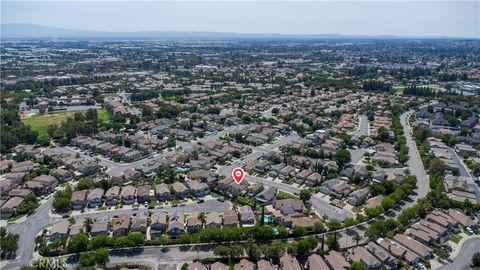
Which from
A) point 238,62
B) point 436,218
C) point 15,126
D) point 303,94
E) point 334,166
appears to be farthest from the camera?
point 238,62

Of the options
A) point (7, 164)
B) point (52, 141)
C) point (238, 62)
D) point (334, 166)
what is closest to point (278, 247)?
point (334, 166)

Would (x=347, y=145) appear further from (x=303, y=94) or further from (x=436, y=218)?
(x=303, y=94)

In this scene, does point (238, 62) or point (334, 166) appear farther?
point (238, 62)

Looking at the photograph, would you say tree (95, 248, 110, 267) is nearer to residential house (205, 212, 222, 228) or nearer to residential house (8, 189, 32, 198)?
residential house (205, 212, 222, 228)

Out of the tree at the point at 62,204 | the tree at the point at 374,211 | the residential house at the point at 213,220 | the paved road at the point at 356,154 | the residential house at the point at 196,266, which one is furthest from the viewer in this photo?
the paved road at the point at 356,154

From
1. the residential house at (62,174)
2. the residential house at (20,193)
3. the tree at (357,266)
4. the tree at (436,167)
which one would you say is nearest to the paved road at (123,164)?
the residential house at (62,174)

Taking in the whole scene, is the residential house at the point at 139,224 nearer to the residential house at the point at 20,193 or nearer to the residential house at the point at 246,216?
the residential house at the point at 246,216

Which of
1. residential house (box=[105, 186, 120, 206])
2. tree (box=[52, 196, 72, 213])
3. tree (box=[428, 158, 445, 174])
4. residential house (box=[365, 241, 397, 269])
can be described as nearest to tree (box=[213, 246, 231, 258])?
residential house (box=[365, 241, 397, 269])
